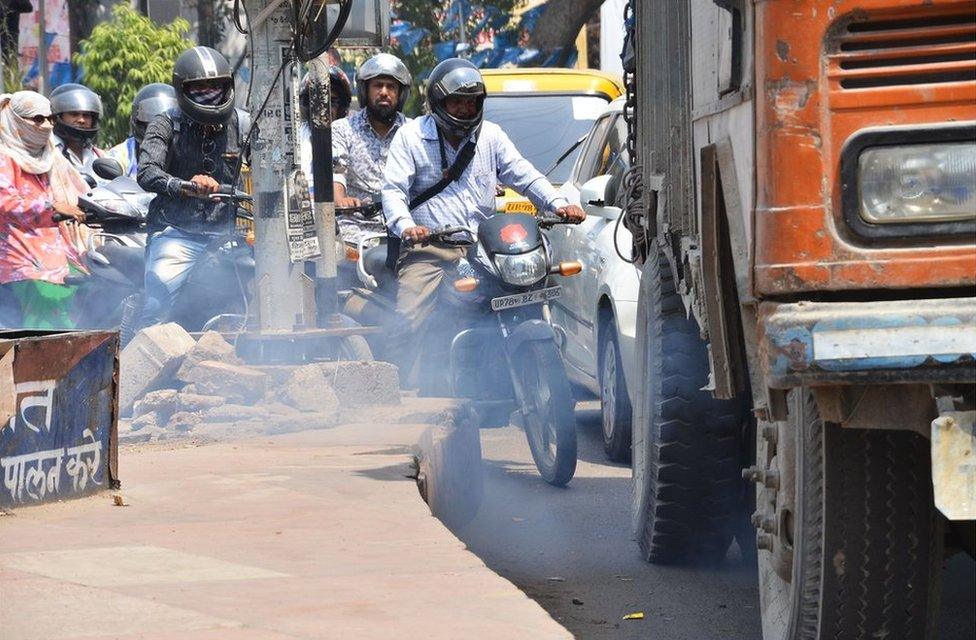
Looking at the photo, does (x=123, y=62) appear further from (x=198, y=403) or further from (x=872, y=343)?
(x=872, y=343)

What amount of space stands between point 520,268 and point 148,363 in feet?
5.82

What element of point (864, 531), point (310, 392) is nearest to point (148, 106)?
point (310, 392)

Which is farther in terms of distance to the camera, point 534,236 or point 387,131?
point 387,131

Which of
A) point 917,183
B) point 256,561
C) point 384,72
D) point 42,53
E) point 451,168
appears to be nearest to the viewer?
point 917,183

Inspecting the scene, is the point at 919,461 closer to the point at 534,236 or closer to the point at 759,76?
the point at 759,76

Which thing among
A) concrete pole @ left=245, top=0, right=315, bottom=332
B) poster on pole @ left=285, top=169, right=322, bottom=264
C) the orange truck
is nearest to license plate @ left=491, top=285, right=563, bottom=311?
poster on pole @ left=285, top=169, right=322, bottom=264

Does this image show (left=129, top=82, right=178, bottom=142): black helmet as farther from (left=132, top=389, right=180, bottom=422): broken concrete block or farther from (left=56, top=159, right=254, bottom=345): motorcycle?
(left=132, top=389, right=180, bottom=422): broken concrete block

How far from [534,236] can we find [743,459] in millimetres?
2447

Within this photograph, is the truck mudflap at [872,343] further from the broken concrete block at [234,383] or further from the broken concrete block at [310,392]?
the broken concrete block at [234,383]

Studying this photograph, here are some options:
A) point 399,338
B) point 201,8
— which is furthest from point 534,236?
point 201,8

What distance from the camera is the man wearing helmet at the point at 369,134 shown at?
10391 mm

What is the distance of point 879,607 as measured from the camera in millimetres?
3635

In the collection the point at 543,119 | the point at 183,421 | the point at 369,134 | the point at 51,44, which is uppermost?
the point at 51,44

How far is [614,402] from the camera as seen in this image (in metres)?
8.54
